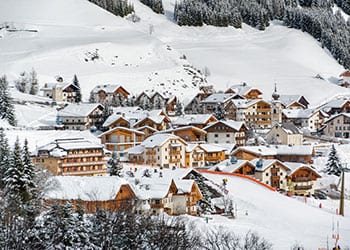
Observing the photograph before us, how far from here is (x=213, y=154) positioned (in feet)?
170

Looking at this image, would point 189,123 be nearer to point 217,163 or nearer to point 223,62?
point 217,163

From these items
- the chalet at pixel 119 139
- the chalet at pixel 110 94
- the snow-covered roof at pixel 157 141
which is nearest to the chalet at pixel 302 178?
the snow-covered roof at pixel 157 141

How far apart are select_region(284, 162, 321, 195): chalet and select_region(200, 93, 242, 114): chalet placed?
73.7ft

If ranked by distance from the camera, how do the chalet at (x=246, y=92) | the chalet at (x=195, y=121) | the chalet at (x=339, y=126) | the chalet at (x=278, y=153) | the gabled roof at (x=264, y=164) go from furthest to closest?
the chalet at (x=246, y=92), the chalet at (x=339, y=126), the chalet at (x=195, y=121), the chalet at (x=278, y=153), the gabled roof at (x=264, y=164)

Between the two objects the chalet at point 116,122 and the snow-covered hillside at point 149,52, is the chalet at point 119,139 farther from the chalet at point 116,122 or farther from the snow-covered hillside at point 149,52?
the snow-covered hillside at point 149,52

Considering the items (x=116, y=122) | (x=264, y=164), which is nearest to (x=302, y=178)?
(x=264, y=164)

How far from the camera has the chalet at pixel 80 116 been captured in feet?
184

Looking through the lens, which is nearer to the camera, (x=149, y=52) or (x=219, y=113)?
(x=219, y=113)

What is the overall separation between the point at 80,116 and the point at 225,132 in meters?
10.0

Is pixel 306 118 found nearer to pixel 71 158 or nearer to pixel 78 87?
pixel 78 87

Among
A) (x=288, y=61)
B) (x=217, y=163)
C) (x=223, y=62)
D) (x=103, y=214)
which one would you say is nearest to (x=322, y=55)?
(x=288, y=61)

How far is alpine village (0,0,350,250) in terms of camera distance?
88.5 feet

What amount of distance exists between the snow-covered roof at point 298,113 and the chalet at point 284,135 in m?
8.98

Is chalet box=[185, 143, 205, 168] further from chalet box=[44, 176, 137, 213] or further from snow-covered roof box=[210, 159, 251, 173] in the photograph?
chalet box=[44, 176, 137, 213]
